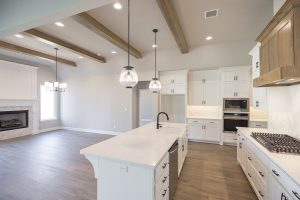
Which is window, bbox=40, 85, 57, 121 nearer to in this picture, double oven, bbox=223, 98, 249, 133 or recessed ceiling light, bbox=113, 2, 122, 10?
recessed ceiling light, bbox=113, 2, 122, 10

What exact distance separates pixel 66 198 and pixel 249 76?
555cm

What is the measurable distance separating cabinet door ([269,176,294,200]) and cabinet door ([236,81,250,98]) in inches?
140

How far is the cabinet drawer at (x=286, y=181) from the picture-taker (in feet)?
4.08

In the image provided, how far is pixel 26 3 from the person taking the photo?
6.84ft

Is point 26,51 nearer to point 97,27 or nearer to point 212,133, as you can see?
point 97,27

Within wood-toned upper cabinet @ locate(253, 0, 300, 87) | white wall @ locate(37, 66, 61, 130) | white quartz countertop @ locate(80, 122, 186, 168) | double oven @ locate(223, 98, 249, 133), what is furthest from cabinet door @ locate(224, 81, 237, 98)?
white wall @ locate(37, 66, 61, 130)

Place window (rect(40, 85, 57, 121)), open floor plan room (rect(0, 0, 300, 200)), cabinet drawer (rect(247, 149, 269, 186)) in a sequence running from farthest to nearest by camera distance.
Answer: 1. window (rect(40, 85, 57, 121))
2. cabinet drawer (rect(247, 149, 269, 186))
3. open floor plan room (rect(0, 0, 300, 200))

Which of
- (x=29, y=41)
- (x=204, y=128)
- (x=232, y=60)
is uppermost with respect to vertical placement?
(x=29, y=41)

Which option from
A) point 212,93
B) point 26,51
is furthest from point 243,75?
point 26,51

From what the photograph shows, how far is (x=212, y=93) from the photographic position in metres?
5.41

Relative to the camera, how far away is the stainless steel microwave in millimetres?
4754

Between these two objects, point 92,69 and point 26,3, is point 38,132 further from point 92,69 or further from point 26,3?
point 26,3

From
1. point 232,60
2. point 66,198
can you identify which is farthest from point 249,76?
point 66,198

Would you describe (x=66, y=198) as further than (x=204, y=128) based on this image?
No
